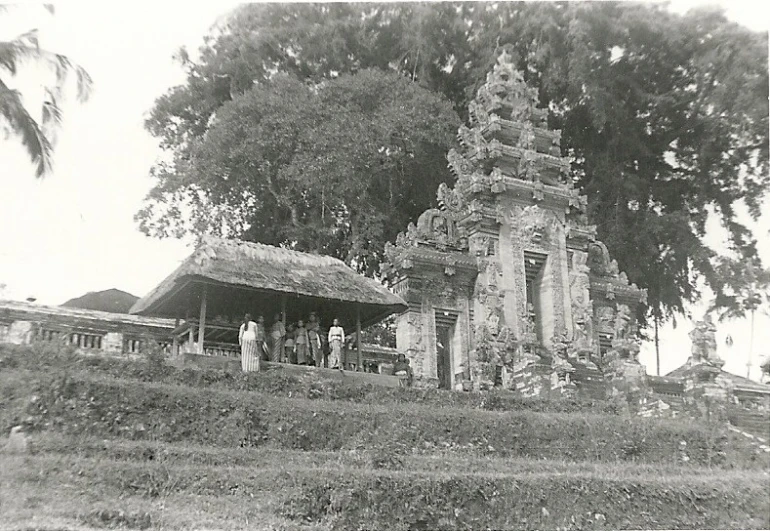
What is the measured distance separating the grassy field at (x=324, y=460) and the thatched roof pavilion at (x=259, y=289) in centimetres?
217

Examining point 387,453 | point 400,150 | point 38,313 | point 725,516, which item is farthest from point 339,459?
point 400,150

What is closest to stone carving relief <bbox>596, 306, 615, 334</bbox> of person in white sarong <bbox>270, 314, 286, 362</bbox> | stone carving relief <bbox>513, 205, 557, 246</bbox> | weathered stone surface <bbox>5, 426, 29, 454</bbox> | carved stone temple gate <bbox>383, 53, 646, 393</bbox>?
carved stone temple gate <bbox>383, 53, 646, 393</bbox>

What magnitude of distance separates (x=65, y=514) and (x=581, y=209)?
67.7 feet

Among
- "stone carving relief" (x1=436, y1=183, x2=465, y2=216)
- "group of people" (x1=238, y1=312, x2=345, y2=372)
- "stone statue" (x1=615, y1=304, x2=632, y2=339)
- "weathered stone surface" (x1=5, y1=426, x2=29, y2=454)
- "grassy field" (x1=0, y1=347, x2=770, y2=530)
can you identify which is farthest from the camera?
"stone carving relief" (x1=436, y1=183, x2=465, y2=216)

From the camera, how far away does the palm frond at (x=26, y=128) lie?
14523mm

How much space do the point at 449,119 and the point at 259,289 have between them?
44.5 ft

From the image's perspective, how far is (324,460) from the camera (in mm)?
12648

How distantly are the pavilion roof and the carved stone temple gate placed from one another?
3.65m

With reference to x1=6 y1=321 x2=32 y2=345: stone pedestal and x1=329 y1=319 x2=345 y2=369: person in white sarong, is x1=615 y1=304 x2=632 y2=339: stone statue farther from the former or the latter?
x1=6 y1=321 x2=32 y2=345: stone pedestal

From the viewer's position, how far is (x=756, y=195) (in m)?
26.1

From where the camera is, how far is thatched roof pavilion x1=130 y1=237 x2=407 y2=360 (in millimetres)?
17234

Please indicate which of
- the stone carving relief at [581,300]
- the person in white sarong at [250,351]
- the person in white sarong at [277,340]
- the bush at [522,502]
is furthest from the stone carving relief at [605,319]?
the person in white sarong at [250,351]

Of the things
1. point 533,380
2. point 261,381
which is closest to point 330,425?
point 261,381

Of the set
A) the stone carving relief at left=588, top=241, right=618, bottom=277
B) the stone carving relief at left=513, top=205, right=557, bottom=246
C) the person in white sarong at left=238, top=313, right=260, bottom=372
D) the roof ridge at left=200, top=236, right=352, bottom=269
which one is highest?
the stone carving relief at left=513, top=205, right=557, bottom=246
